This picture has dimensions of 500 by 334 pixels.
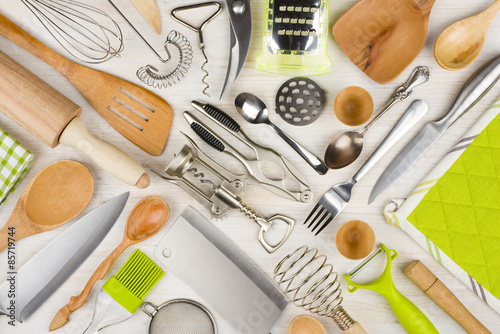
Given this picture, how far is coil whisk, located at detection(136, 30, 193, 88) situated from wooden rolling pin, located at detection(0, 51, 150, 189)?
0.44ft

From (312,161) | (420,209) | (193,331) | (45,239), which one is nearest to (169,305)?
(193,331)

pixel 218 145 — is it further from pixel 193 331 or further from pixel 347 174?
pixel 193 331

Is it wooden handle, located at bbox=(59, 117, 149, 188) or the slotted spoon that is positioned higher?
the slotted spoon

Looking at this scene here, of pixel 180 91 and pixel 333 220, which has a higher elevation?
pixel 180 91

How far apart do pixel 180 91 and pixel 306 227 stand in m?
0.35

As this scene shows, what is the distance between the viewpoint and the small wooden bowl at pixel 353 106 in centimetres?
68

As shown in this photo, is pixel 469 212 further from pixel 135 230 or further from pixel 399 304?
pixel 135 230

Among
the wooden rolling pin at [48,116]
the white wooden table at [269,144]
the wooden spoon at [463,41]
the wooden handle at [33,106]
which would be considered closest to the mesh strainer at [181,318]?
the white wooden table at [269,144]

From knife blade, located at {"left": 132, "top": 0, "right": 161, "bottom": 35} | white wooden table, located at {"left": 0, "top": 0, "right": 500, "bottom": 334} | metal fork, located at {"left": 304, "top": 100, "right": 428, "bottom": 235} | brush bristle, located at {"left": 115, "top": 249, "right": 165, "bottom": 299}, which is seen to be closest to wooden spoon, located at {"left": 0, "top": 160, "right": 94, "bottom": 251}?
white wooden table, located at {"left": 0, "top": 0, "right": 500, "bottom": 334}

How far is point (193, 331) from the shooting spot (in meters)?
0.73

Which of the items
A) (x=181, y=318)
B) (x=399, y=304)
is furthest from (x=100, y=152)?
(x=399, y=304)

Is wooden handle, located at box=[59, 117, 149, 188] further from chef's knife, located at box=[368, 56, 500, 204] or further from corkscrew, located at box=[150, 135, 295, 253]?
chef's knife, located at box=[368, 56, 500, 204]

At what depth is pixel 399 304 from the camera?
681mm

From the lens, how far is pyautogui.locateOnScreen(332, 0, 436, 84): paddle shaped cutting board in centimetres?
68
